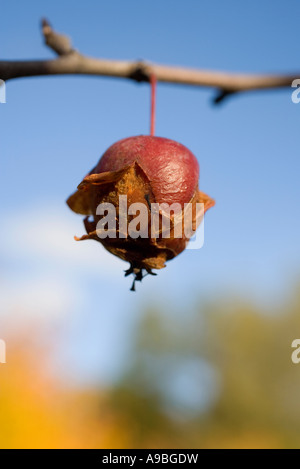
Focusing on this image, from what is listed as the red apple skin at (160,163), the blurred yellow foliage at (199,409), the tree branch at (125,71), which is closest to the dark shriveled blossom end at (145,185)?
the red apple skin at (160,163)

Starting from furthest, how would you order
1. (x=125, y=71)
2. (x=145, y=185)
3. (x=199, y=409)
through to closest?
(x=199, y=409) < (x=145, y=185) < (x=125, y=71)

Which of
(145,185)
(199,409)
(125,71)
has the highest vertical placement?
(125,71)

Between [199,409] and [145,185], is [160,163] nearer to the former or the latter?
[145,185]

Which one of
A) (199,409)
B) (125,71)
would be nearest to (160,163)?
(125,71)

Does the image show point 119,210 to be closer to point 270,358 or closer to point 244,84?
point 244,84

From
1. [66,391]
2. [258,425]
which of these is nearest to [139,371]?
[66,391]

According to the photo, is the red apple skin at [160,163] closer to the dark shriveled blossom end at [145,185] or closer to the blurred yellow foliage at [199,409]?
the dark shriveled blossom end at [145,185]
